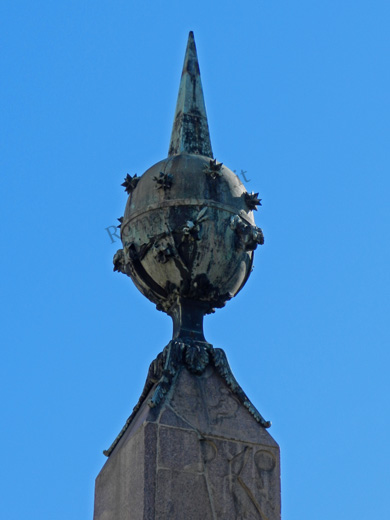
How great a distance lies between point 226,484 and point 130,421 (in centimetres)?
167

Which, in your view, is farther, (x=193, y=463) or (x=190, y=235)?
(x=190, y=235)

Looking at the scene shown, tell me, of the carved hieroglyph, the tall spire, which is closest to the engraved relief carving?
the carved hieroglyph

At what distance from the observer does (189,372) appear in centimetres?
1639

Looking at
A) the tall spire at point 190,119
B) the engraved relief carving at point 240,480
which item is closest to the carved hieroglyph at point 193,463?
the engraved relief carving at point 240,480

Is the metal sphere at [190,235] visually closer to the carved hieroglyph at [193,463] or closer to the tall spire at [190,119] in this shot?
the tall spire at [190,119]

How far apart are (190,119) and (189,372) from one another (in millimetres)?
3989

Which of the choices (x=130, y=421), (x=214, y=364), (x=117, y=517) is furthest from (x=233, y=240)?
(x=117, y=517)

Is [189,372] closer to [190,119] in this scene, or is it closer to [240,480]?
[240,480]

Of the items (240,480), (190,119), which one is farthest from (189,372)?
(190,119)

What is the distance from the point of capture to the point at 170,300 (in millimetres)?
17141

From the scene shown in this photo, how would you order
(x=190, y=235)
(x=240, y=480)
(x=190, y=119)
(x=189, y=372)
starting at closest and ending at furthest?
(x=240, y=480) → (x=189, y=372) → (x=190, y=235) → (x=190, y=119)

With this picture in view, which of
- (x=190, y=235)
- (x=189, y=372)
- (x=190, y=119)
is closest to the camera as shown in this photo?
(x=189, y=372)

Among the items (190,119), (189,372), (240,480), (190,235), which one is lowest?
(240,480)

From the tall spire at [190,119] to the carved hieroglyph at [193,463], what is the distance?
338cm
